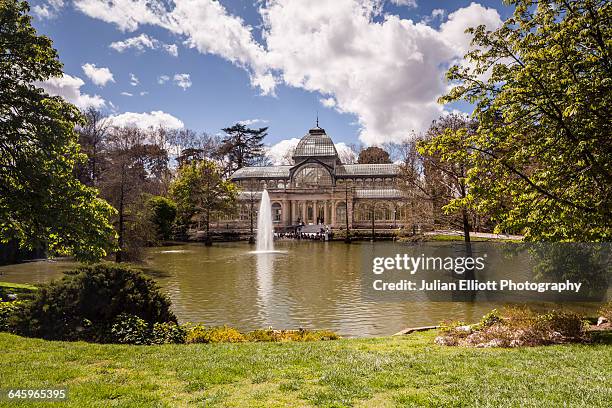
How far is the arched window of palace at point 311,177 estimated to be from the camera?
6394 cm

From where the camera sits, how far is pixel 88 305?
915 cm

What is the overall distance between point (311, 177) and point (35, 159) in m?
54.5

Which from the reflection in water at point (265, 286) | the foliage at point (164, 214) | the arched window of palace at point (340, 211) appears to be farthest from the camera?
the arched window of palace at point (340, 211)

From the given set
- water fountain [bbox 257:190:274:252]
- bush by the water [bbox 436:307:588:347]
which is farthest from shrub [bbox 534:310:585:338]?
water fountain [bbox 257:190:274:252]

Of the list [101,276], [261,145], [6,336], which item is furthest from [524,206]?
[261,145]

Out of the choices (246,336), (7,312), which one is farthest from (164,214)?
(246,336)

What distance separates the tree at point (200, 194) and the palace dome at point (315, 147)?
21320mm

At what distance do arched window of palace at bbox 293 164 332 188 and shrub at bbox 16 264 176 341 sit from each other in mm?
54240

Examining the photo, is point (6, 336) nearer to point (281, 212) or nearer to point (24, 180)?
point (24, 180)

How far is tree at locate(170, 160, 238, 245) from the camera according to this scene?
4706 cm

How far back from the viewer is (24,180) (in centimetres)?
1043

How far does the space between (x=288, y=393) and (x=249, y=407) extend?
2.04 feet

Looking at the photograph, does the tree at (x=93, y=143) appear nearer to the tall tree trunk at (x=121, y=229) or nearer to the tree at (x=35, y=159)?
the tall tree trunk at (x=121, y=229)

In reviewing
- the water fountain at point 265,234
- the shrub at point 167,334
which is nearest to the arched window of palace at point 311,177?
the water fountain at point 265,234
